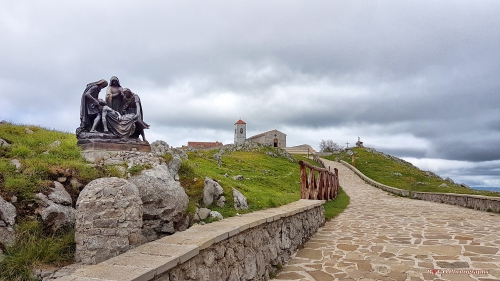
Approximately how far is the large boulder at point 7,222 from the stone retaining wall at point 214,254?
1.66 meters

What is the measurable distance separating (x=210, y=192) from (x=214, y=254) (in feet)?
11.8

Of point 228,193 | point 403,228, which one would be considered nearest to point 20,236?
point 228,193

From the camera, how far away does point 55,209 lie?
183 inches

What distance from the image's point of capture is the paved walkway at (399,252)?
228 inches

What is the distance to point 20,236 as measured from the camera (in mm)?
4137

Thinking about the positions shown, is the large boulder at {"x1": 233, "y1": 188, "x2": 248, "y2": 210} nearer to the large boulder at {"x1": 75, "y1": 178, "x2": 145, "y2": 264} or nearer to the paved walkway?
the paved walkway

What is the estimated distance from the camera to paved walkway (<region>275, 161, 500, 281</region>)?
19.0ft

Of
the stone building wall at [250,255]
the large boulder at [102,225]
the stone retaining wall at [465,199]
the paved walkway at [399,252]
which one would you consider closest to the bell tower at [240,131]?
the stone retaining wall at [465,199]

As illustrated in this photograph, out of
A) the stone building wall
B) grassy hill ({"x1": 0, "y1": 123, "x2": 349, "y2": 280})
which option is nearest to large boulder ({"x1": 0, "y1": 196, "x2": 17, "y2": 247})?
grassy hill ({"x1": 0, "y1": 123, "x2": 349, "y2": 280})

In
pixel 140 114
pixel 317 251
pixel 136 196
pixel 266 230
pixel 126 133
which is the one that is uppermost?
pixel 140 114

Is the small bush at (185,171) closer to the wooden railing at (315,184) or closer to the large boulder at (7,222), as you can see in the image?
the large boulder at (7,222)

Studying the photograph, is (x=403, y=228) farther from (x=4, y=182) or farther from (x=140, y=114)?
(x=4, y=182)

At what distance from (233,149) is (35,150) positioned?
37402mm

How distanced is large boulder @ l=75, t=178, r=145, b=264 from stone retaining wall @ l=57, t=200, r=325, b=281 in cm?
37
